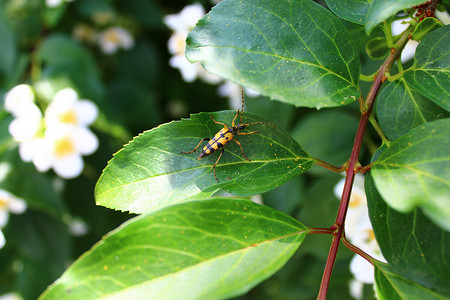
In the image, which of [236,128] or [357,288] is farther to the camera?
[357,288]

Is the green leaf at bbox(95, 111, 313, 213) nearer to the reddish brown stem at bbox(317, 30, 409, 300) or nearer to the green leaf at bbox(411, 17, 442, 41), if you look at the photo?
the reddish brown stem at bbox(317, 30, 409, 300)

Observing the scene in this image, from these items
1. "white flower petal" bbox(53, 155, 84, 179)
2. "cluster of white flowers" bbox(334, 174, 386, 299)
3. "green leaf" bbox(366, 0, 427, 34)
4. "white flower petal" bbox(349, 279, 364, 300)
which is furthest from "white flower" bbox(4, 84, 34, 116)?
"white flower petal" bbox(349, 279, 364, 300)

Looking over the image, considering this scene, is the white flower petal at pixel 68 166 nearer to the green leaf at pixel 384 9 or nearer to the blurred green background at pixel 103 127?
the blurred green background at pixel 103 127

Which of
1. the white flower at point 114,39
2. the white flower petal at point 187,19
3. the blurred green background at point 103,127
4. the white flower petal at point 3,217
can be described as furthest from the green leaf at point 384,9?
the white flower at point 114,39

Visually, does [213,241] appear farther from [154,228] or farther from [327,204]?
[327,204]

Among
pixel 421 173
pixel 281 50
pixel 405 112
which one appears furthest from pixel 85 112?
pixel 421 173

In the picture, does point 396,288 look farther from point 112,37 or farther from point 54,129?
point 112,37
